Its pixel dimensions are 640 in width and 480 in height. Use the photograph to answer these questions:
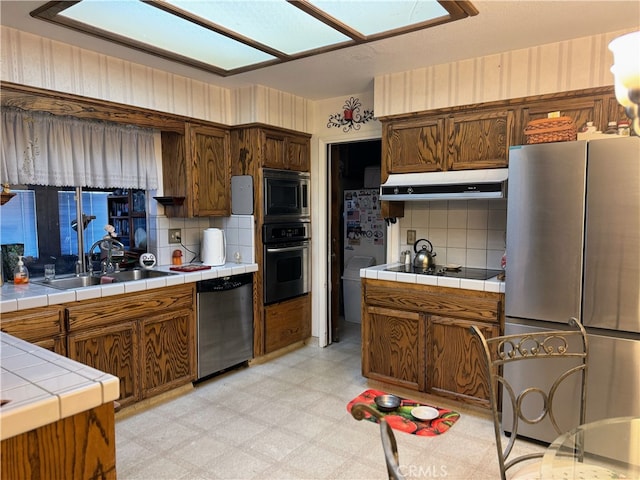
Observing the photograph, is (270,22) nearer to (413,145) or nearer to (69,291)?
(413,145)

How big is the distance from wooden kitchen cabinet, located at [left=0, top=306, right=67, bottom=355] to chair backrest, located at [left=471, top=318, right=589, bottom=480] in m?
2.32

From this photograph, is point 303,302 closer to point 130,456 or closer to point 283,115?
point 283,115

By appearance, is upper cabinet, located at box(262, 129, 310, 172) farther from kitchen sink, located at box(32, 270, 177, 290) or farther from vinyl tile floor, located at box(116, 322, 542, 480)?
vinyl tile floor, located at box(116, 322, 542, 480)

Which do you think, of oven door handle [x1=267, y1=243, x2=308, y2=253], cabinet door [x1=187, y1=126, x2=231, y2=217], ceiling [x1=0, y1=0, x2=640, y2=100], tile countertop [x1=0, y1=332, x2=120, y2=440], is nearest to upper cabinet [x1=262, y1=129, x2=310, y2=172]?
cabinet door [x1=187, y1=126, x2=231, y2=217]

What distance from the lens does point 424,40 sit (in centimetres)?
270

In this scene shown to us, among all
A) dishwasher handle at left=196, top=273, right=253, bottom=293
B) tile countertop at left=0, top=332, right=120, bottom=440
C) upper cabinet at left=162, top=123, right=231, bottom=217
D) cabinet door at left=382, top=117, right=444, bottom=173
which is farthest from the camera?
upper cabinet at left=162, top=123, right=231, bottom=217

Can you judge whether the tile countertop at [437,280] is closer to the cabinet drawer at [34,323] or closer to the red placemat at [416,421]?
the red placemat at [416,421]

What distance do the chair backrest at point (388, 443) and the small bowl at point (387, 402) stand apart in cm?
217

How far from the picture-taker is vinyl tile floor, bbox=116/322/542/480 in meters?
2.31

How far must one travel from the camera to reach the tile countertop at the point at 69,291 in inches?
93.0

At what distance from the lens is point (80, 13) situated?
2303 millimetres

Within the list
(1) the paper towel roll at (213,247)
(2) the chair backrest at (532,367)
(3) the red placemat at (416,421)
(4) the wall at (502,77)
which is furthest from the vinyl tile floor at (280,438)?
(4) the wall at (502,77)

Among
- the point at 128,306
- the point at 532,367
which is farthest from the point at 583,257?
the point at 128,306

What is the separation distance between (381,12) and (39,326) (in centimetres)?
259
